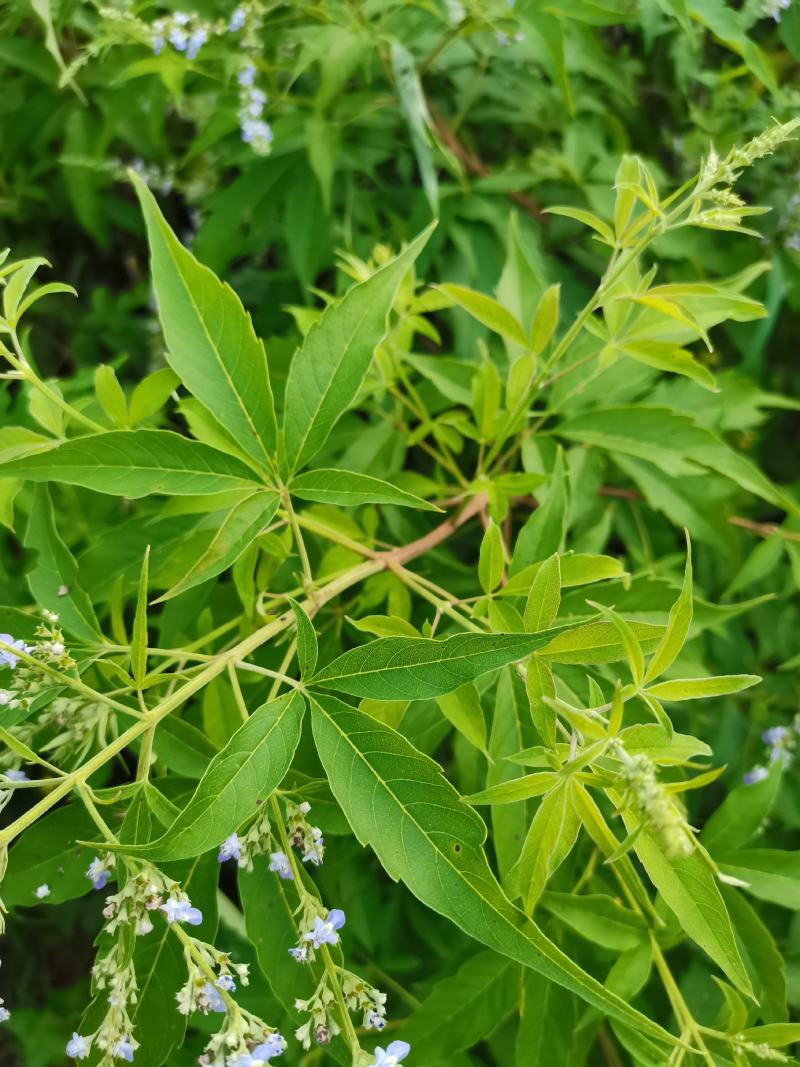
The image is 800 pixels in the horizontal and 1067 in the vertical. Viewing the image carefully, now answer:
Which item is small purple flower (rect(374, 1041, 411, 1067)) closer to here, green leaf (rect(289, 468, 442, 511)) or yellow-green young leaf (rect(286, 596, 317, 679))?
yellow-green young leaf (rect(286, 596, 317, 679))

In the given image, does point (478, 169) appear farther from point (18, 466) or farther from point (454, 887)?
point (454, 887)

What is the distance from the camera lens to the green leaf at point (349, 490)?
1127 millimetres

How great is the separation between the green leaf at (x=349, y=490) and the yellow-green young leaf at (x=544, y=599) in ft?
0.53

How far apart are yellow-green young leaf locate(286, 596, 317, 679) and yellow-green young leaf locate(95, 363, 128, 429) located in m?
0.63

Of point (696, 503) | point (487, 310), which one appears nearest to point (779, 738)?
point (696, 503)

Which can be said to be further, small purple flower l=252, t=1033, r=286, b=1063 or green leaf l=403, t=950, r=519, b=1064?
green leaf l=403, t=950, r=519, b=1064

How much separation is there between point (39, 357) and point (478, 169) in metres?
1.96

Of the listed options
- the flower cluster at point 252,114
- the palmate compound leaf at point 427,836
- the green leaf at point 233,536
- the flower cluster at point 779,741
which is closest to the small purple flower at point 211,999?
the palmate compound leaf at point 427,836

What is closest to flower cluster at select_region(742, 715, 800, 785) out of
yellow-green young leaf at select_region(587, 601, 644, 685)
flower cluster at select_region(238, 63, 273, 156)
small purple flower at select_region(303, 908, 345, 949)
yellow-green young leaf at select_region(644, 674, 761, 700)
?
yellow-green young leaf at select_region(644, 674, 761, 700)

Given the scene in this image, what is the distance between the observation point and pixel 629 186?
1.20 meters

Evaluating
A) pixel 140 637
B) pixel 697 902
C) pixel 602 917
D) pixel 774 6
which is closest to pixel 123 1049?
pixel 140 637

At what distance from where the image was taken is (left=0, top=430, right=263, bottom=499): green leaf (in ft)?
3.69

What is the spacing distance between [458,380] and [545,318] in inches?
15.4

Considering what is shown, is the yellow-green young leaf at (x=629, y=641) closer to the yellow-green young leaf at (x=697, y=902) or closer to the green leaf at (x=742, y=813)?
the yellow-green young leaf at (x=697, y=902)
